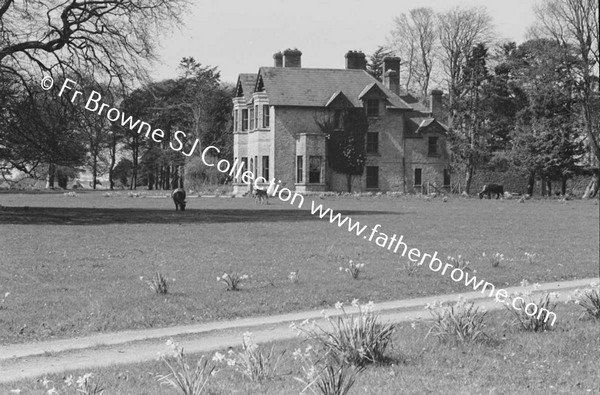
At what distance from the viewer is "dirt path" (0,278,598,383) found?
838 centimetres

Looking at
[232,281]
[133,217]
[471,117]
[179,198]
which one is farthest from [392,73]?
[232,281]

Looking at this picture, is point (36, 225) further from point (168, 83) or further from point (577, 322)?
point (168, 83)

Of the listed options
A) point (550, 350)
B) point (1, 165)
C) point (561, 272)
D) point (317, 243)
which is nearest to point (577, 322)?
point (550, 350)

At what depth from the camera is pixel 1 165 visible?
32719mm

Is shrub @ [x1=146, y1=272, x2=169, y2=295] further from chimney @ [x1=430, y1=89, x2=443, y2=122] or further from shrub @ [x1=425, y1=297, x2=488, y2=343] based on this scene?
chimney @ [x1=430, y1=89, x2=443, y2=122]

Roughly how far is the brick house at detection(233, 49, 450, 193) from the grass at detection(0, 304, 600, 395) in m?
49.9

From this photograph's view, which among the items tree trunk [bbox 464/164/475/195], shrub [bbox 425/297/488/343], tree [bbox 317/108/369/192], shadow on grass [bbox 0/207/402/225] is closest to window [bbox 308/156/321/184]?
tree [bbox 317/108/369/192]

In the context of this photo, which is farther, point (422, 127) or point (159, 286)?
point (422, 127)

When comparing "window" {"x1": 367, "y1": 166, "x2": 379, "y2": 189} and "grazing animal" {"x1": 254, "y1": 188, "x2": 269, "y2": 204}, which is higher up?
"window" {"x1": 367, "y1": 166, "x2": 379, "y2": 189}

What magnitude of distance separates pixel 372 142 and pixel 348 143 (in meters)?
2.56

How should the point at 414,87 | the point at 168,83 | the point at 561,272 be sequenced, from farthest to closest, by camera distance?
the point at 414,87 < the point at 168,83 < the point at 561,272

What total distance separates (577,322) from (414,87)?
67425 mm

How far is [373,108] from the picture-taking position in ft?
205

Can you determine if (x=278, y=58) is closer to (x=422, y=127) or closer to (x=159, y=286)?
(x=422, y=127)
